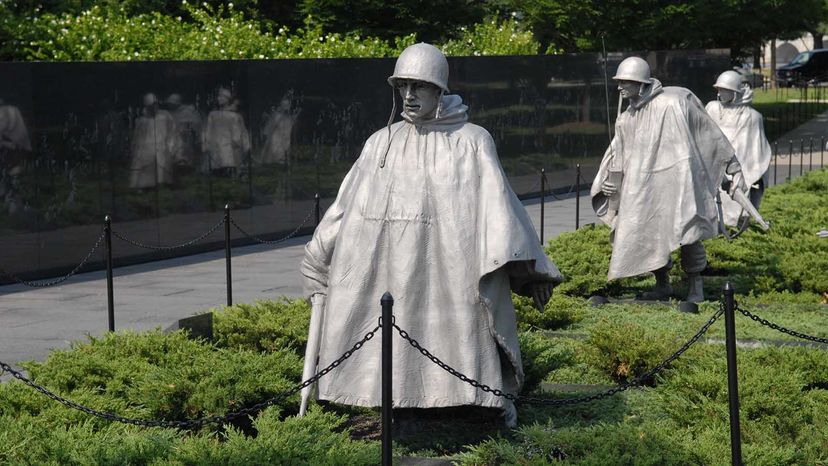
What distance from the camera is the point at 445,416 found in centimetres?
724

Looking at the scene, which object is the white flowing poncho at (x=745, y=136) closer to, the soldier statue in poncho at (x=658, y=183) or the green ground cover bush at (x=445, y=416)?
the soldier statue in poncho at (x=658, y=183)

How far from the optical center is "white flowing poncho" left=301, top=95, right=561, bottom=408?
6.81 metres

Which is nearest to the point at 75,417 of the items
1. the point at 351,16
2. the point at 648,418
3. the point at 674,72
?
the point at 648,418

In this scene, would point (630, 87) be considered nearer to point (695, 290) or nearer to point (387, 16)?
point (695, 290)

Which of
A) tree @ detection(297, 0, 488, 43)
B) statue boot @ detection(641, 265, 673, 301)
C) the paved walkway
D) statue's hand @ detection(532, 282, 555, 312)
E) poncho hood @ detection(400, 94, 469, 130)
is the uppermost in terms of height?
tree @ detection(297, 0, 488, 43)

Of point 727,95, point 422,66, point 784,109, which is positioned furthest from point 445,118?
point 784,109

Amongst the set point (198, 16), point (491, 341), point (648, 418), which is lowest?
point (648, 418)

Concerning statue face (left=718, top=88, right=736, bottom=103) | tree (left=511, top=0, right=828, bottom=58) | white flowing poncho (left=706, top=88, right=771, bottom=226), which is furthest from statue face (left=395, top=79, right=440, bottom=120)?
tree (left=511, top=0, right=828, bottom=58)

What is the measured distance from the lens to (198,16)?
824 inches

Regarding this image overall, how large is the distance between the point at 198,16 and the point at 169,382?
14.1 meters

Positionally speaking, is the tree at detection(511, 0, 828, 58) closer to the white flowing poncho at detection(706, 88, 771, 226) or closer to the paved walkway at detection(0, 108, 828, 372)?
the white flowing poncho at detection(706, 88, 771, 226)

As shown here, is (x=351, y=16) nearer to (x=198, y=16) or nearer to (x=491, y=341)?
(x=198, y=16)

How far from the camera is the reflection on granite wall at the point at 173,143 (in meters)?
13.8

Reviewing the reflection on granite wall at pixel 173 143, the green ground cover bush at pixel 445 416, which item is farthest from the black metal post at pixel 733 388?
the reflection on granite wall at pixel 173 143
